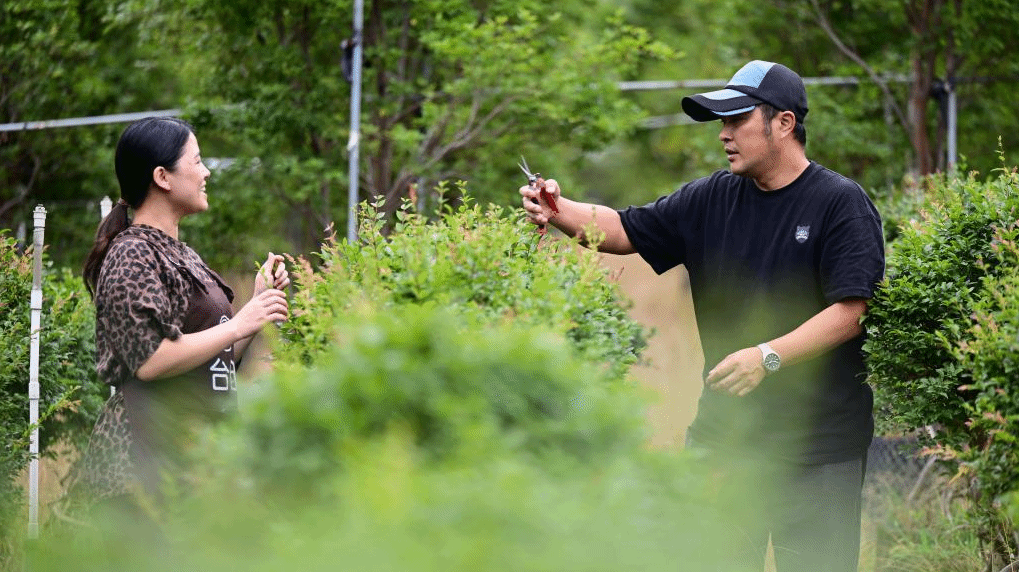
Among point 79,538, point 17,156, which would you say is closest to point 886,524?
point 79,538

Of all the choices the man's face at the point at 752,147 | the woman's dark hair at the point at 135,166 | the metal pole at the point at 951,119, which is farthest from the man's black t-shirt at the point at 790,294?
the metal pole at the point at 951,119

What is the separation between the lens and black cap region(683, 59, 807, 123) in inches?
163

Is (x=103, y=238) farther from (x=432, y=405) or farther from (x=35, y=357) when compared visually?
(x=432, y=405)

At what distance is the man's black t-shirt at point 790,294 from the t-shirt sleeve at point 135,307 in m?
1.78

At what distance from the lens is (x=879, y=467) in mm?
8367

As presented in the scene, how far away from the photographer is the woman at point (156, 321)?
3684 millimetres

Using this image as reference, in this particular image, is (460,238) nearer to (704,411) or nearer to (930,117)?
(704,411)

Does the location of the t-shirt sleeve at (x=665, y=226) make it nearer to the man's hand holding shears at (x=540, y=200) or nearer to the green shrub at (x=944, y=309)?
the man's hand holding shears at (x=540, y=200)

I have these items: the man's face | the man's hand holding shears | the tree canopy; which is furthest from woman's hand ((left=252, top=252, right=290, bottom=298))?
the tree canopy

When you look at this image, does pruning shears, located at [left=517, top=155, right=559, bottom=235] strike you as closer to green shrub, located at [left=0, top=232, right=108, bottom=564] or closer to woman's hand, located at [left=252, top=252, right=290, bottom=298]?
woman's hand, located at [left=252, top=252, right=290, bottom=298]

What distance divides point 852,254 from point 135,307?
2.18 metres

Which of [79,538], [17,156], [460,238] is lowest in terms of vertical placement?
[79,538]

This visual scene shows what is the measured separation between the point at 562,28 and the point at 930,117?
13.7ft

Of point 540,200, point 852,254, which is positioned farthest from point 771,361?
point 540,200
